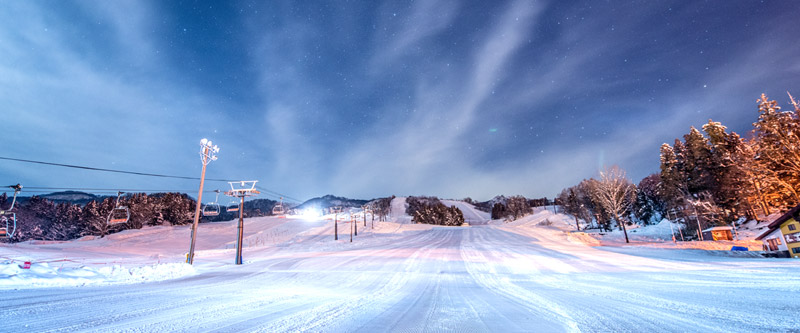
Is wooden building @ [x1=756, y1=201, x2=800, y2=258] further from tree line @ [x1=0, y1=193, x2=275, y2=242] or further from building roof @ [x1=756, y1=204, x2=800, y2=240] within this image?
tree line @ [x1=0, y1=193, x2=275, y2=242]

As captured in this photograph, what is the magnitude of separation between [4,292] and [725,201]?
219 ft

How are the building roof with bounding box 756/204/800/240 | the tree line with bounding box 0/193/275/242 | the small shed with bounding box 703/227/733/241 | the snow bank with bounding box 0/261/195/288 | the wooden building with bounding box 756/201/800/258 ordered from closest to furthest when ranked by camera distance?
the snow bank with bounding box 0/261/195/288
the building roof with bounding box 756/204/800/240
the wooden building with bounding box 756/201/800/258
the small shed with bounding box 703/227/733/241
the tree line with bounding box 0/193/275/242

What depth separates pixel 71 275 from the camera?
1008 centimetres

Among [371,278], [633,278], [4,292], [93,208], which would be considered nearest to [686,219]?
[633,278]

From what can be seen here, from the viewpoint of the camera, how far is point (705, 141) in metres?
46.8

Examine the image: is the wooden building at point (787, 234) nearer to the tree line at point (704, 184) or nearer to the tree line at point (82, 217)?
the tree line at point (704, 184)

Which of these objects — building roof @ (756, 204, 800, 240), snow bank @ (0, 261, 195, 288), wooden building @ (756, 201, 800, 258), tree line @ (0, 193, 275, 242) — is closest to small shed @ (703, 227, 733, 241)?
wooden building @ (756, 201, 800, 258)

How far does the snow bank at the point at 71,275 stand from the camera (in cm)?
863

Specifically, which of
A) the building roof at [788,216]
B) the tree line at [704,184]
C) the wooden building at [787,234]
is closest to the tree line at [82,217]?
the tree line at [704,184]

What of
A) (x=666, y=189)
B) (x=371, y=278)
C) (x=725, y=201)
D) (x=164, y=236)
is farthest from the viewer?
(x=164, y=236)

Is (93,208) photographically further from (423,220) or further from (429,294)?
(429,294)

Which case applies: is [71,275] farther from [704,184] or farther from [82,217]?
[82,217]

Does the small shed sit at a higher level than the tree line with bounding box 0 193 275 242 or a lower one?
lower

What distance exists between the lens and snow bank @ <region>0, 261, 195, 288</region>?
863 centimetres
